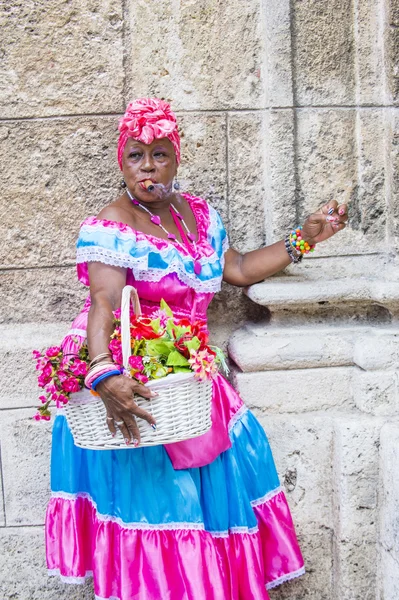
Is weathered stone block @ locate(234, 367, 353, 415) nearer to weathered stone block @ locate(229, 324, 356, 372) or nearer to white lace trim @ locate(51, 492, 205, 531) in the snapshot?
weathered stone block @ locate(229, 324, 356, 372)

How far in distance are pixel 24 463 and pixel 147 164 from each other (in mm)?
1339

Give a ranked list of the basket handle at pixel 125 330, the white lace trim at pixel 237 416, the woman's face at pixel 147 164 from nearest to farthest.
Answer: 1. the basket handle at pixel 125 330
2. the woman's face at pixel 147 164
3. the white lace trim at pixel 237 416

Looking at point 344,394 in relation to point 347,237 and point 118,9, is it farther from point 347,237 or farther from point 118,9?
point 118,9

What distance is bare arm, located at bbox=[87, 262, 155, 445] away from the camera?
2.50 m

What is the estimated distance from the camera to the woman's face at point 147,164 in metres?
2.90

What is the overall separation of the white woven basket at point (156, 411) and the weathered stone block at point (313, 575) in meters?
0.89

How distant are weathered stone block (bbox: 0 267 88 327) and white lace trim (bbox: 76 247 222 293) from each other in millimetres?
552

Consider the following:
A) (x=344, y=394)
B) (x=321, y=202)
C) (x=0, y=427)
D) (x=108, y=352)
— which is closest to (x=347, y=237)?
(x=321, y=202)

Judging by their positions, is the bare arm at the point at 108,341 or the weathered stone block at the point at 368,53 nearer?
the bare arm at the point at 108,341

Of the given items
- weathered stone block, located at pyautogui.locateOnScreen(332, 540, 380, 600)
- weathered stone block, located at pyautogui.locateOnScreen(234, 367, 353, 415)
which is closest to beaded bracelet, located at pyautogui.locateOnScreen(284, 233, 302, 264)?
weathered stone block, located at pyautogui.locateOnScreen(234, 367, 353, 415)

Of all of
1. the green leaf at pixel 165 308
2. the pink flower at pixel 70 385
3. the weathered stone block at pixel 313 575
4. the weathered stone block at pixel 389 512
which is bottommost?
the weathered stone block at pixel 313 575

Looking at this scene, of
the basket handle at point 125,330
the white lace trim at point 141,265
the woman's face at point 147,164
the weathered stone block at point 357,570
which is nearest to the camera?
the basket handle at point 125,330

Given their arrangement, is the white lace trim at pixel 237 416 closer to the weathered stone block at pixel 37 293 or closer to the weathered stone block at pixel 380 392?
the weathered stone block at pixel 380 392

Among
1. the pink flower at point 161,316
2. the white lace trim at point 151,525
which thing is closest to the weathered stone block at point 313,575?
the white lace trim at point 151,525
